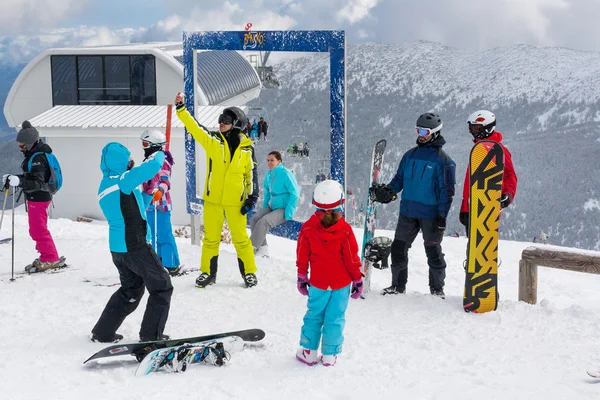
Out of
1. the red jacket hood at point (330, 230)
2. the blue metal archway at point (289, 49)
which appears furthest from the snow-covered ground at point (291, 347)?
the blue metal archway at point (289, 49)

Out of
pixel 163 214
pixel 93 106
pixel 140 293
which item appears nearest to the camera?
pixel 140 293

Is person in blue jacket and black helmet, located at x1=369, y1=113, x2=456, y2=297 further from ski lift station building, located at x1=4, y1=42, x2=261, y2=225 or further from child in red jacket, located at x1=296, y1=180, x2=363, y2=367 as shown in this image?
ski lift station building, located at x1=4, y1=42, x2=261, y2=225

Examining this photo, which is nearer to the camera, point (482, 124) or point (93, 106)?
point (482, 124)

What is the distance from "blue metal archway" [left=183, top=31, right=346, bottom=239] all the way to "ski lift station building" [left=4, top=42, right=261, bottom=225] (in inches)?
302

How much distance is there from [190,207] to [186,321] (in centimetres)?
355

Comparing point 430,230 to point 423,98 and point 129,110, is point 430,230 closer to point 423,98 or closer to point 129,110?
point 129,110

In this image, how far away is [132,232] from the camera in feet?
15.7

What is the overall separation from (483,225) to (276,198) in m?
3.18

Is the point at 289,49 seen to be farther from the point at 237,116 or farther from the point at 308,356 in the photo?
the point at 308,356

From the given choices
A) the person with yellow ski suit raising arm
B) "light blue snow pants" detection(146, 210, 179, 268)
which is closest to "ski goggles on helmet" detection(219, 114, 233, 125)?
the person with yellow ski suit raising arm

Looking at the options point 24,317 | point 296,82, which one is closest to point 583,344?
point 24,317

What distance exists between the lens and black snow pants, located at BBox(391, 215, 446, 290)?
6.23 meters

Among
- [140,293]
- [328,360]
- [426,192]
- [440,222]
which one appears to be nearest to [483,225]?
[440,222]

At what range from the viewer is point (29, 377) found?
170 inches
